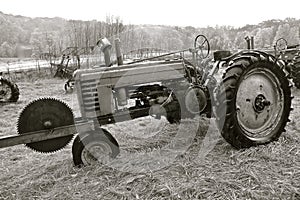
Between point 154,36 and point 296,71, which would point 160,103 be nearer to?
point 296,71

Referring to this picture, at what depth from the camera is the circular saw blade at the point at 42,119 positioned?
3.53 m

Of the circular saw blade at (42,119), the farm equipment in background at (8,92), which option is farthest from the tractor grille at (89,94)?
the farm equipment in background at (8,92)

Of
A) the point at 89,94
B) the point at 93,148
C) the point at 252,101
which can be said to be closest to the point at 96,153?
the point at 93,148

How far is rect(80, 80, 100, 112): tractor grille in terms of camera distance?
366 cm

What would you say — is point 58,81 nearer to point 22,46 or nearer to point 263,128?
point 263,128

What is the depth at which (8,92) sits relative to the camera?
960 centimetres

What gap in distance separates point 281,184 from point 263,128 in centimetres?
125

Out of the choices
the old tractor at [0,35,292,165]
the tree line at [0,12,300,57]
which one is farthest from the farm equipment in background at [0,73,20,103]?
the old tractor at [0,35,292,165]

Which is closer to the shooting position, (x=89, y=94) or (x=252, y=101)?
(x=89, y=94)

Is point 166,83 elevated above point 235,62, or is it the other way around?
point 235,62

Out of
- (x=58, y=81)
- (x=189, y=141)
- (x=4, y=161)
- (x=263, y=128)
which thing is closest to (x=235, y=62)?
(x=263, y=128)

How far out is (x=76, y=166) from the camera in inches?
141

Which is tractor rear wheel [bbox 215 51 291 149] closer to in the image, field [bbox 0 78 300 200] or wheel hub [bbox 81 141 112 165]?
field [bbox 0 78 300 200]

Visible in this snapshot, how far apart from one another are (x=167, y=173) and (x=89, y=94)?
133cm
